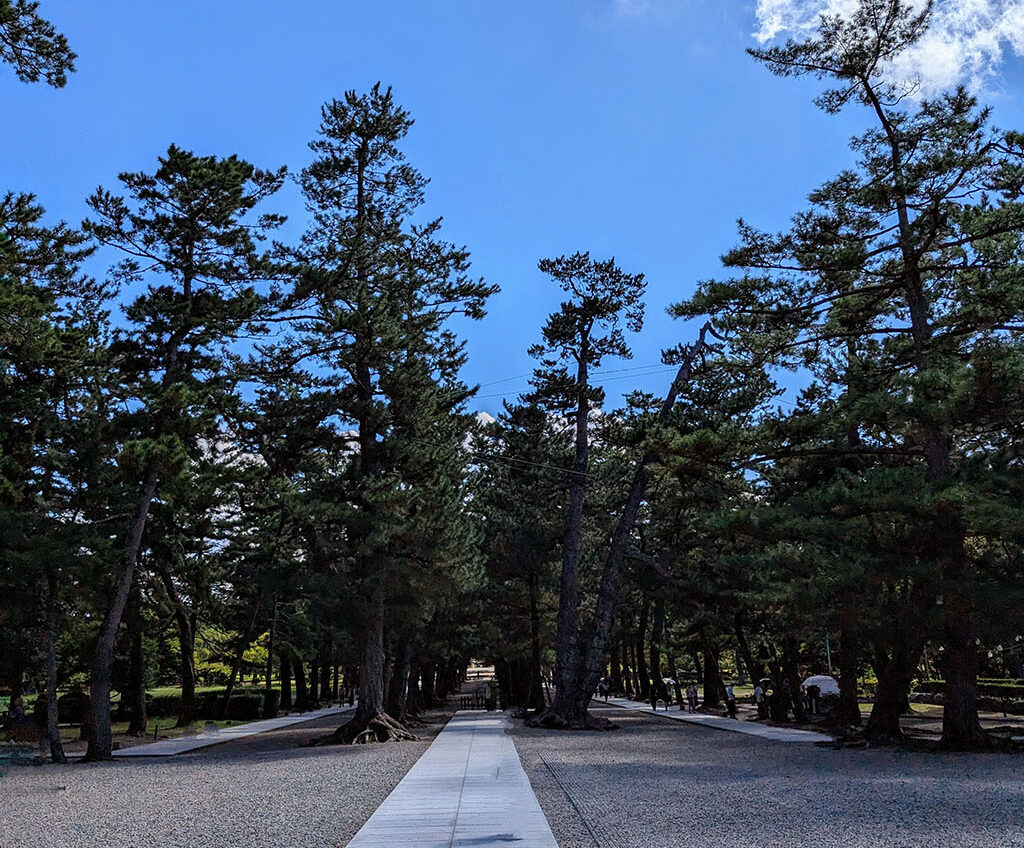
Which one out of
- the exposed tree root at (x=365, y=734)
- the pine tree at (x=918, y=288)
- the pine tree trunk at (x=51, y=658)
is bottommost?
the exposed tree root at (x=365, y=734)

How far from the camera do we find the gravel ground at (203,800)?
835 cm

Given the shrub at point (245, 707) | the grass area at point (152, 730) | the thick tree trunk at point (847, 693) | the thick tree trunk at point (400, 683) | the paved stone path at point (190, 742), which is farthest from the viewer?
the shrub at point (245, 707)

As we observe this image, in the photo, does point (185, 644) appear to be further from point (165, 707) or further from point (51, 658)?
point (165, 707)

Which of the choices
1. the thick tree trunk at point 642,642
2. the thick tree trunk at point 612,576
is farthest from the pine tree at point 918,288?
the thick tree trunk at point 642,642

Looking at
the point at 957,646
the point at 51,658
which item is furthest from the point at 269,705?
the point at 957,646

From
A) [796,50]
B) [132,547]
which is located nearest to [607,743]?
[132,547]

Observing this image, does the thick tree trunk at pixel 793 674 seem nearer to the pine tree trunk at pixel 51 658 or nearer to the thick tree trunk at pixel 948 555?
the thick tree trunk at pixel 948 555

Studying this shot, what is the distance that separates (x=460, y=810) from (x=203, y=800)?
418 centimetres

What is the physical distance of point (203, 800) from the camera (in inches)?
442

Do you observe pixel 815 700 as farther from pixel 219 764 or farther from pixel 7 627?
pixel 7 627

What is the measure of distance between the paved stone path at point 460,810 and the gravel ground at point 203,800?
0.36m

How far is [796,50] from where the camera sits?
17.2 metres

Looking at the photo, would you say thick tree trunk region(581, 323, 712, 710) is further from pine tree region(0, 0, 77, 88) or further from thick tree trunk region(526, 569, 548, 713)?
pine tree region(0, 0, 77, 88)

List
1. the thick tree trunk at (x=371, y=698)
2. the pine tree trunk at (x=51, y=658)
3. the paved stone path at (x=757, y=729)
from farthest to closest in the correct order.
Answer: the thick tree trunk at (x=371, y=698) < the paved stone path at (x=757, y=729) < the pine tree trunk at (x=51, y=658)
